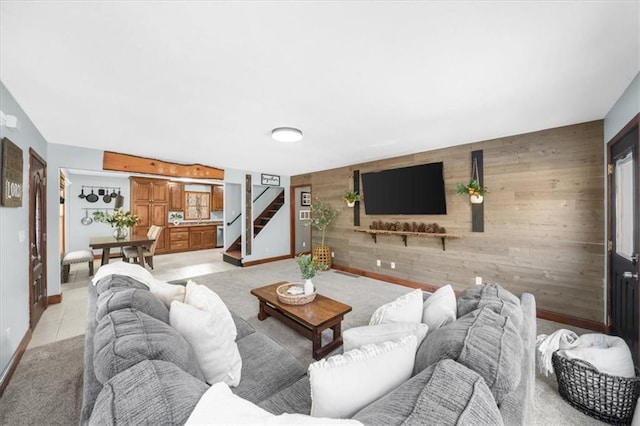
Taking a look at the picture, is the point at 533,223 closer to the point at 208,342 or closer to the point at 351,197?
the point at 351,197

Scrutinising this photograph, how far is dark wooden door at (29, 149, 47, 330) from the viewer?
9.57 feet

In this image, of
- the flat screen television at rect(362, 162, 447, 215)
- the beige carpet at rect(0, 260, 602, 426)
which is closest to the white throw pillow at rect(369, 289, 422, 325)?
the beige carpet at rect(0, 260, 602, 426)

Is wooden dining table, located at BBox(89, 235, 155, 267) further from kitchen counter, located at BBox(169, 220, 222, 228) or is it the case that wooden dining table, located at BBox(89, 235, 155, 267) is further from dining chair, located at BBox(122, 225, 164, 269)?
kitchen counter, located at BBox(169, 220, 222, 228)

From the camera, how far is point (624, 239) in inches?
93.4

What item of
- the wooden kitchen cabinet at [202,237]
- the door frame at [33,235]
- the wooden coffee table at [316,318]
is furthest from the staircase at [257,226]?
the wooden coffee table at [316,318]

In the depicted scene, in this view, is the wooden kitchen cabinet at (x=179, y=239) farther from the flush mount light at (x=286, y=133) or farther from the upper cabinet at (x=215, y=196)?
the flush mount light at (x=286, y=133)

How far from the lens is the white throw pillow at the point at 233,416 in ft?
2.05

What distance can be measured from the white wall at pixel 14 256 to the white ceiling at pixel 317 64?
0.19 metres

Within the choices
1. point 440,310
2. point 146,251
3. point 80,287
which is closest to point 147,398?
point 440,310

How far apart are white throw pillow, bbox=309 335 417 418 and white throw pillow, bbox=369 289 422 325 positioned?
0.51 m

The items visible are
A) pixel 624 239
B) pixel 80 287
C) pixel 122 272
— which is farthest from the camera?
pixel 80 287

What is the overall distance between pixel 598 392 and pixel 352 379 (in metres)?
1.99

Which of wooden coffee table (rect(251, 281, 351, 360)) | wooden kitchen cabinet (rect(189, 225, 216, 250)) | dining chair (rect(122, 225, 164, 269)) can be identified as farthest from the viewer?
wooden kitchen cabinet (rect(189, 225, 216, 250))

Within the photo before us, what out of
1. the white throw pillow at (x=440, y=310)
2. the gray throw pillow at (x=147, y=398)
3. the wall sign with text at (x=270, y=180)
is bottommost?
the white throw pillow at (x=440, y=310)
